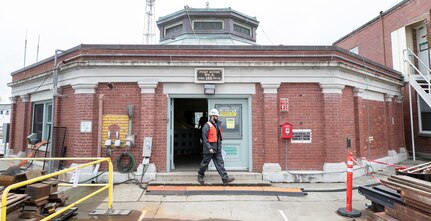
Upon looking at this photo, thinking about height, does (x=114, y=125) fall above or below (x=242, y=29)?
below

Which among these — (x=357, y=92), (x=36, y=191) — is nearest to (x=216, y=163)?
(x=36, y=191)

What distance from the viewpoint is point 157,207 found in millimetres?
5477

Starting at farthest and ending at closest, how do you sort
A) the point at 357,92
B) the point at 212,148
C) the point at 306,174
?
the point at 357,92
the point at 306,174
the point at 212,148

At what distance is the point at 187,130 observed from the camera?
1239 cm

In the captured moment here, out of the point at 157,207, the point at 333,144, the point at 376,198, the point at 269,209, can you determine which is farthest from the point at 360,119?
the point at 157,207

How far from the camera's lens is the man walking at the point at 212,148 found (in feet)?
22.2

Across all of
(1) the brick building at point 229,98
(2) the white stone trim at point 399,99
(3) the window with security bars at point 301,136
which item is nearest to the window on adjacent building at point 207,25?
(1) the brick building at point 229,98

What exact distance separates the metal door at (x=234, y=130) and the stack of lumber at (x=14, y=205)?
15.6 feet

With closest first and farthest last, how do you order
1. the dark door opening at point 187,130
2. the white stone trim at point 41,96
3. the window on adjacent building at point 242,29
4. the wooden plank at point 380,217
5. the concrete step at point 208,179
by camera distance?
the wooden plank at point 380,217 < the concrete step at point 208,179 < the white stone trim at point 41,96 < the dark door opening at point 187,130 < the window on adjacent building at point 242,29

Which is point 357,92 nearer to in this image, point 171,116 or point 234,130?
point 234,130

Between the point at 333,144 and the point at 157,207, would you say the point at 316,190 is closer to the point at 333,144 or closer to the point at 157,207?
the point at 333,144

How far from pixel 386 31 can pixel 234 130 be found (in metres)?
12.8

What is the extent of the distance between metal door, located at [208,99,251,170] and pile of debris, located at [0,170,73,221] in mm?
4249

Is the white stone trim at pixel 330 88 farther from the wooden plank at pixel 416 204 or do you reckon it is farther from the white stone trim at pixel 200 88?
the wooden plank at pixel 416 204
